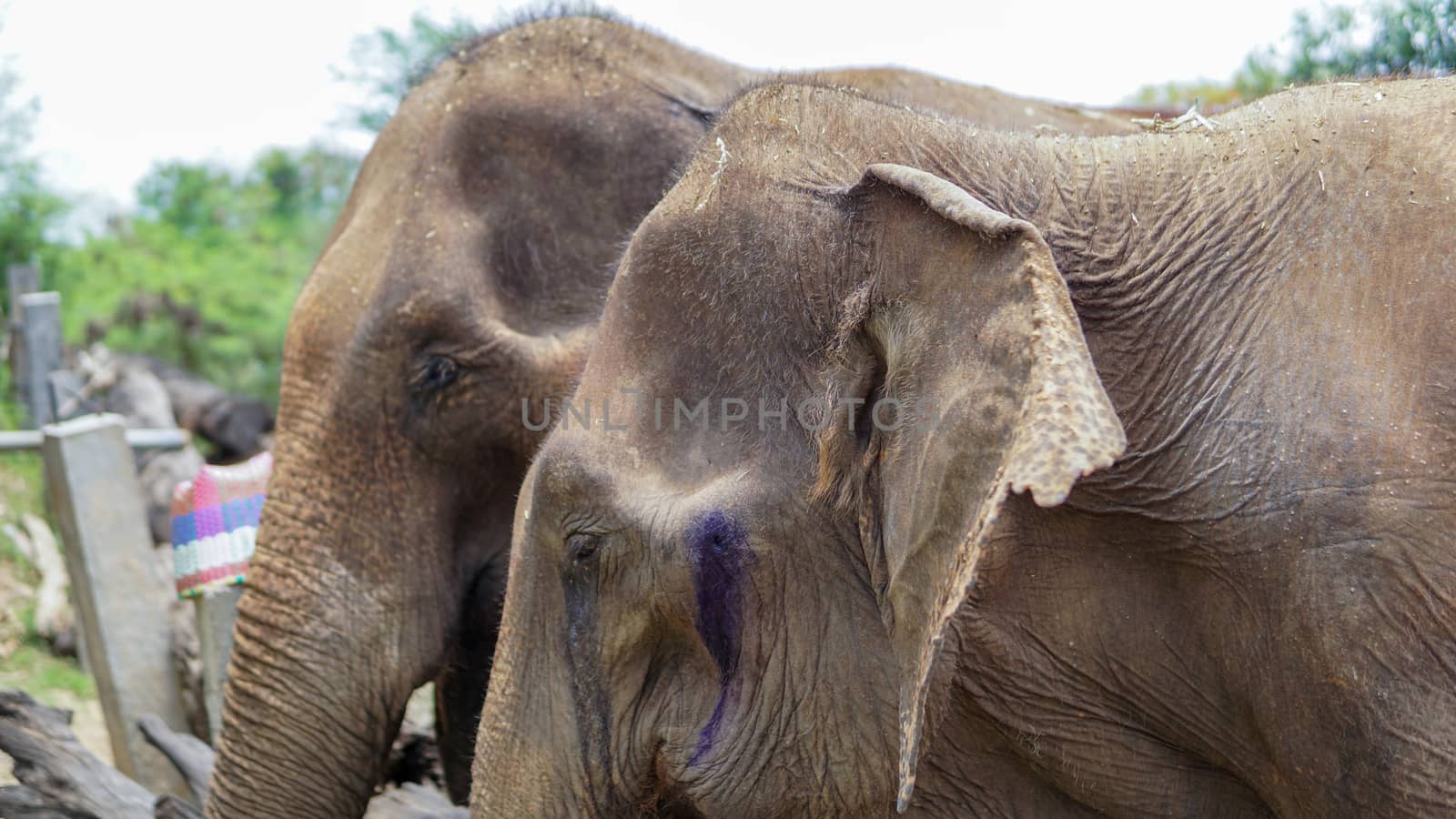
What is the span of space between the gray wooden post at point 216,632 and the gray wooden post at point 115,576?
355 mm

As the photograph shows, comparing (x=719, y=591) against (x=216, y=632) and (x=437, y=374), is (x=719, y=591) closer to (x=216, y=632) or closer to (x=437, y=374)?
(x=437, y=374)

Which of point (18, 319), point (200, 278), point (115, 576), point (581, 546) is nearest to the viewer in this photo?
point (581, 546)

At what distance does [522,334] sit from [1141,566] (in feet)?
5.64

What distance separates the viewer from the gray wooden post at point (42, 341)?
23.5 feet

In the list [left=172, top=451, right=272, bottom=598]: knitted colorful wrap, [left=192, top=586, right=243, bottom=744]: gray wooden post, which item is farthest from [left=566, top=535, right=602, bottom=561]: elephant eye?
[left=192, top=586, right=243, bottom=744]: gray wooden post

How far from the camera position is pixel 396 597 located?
9.82 ft

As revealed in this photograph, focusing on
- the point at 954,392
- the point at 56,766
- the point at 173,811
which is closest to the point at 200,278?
the point at 56,766

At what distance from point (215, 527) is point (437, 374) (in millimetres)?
1038

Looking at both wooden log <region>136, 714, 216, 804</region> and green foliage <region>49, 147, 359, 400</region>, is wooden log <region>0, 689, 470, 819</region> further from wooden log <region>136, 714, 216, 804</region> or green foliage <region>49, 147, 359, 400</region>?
green foliage <region>49, 147, 359, 400</region>

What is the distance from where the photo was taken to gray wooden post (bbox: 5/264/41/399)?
8648mm

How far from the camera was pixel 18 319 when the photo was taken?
29.3ft

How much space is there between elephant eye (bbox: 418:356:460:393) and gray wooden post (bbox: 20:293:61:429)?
4799mm

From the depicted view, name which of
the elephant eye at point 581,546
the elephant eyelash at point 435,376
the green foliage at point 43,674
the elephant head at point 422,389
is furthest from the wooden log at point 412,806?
the green foliage at point 43,674

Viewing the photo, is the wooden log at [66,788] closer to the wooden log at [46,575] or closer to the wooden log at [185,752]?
the wooden log at [185,752]
